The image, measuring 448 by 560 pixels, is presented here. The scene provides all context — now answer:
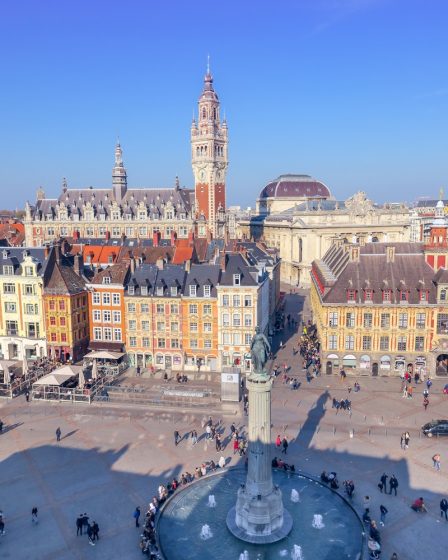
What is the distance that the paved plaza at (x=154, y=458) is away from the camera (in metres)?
33.1

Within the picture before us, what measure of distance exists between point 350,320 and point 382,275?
7039 millimetres

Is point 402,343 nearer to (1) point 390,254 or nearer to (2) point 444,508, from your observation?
(1) point 390,254

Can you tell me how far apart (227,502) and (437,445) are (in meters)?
19.4

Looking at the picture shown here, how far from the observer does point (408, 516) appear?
34.9 m

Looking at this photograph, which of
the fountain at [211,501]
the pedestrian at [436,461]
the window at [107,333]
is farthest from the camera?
the window at [107,333]

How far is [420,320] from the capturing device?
60781 mm

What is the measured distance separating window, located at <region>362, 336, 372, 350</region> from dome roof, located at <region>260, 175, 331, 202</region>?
128m

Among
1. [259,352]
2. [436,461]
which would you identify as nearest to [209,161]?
[436,461]

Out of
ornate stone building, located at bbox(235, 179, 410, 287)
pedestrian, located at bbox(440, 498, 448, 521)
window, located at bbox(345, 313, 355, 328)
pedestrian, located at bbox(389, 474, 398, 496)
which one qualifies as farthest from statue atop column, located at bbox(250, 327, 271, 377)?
ornate stone building, located at bbox(235, 179, 410, 287)

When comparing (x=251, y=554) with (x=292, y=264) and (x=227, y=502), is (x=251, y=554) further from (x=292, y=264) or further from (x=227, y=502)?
(x=292, y=264)

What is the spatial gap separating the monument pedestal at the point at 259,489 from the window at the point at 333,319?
1235 inches

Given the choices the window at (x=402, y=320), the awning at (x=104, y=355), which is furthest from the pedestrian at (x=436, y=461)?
the awning at (x=104, y=355)

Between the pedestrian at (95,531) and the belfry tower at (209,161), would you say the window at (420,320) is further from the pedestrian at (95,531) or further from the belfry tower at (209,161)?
the belfry tower at (209,161)

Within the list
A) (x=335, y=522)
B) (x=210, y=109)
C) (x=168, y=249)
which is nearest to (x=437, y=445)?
(x=335, y=522)
